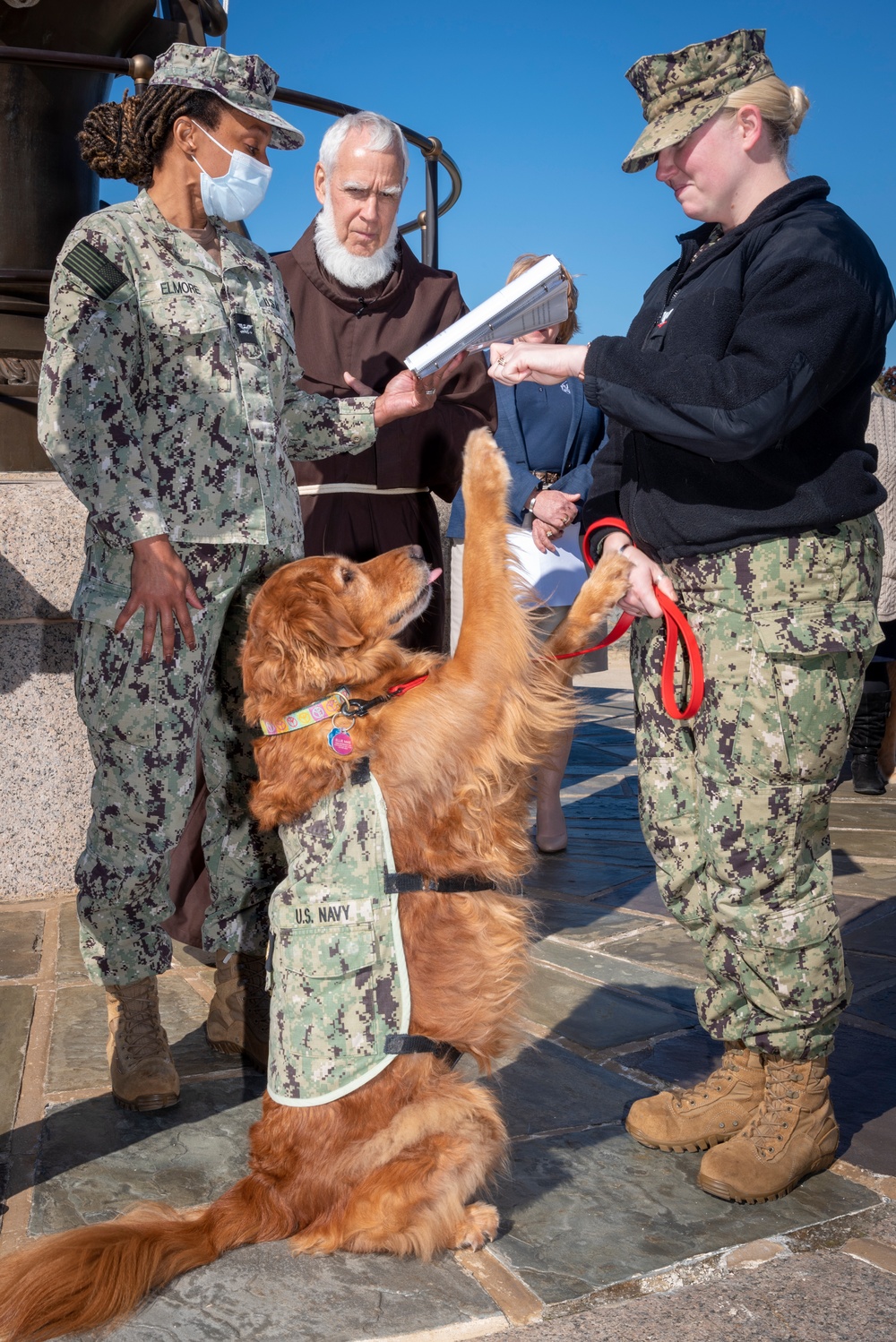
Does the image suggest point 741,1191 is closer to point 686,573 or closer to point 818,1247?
point 818,1247

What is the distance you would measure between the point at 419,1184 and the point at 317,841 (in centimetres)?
74

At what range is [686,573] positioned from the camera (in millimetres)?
2584

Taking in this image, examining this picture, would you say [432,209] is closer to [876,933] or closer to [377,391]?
[377,391]

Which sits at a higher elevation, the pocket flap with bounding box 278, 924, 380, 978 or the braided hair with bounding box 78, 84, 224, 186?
the braided hair with bounding box 78, 84, 224, 186

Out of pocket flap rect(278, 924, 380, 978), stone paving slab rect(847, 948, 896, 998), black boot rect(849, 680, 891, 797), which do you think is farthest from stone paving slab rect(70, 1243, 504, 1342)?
black boot rect(849, 680, 891, 797)

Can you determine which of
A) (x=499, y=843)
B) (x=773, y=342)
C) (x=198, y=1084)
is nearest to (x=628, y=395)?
(x=773, y=342)

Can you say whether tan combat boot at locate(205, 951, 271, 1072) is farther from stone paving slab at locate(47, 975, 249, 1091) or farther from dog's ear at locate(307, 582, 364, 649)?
dog's ear at locate(307, 582, 364, 649)

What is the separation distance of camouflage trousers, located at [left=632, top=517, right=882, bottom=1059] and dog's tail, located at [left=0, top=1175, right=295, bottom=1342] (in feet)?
3.84

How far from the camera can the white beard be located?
12.6 ft

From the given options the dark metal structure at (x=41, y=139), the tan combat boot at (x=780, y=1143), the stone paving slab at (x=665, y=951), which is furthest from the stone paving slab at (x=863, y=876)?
the dark metal structure at (x=41, y=139)

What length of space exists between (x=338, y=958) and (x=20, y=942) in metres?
2.44

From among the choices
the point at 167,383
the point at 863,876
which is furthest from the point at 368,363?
the point at 863,876

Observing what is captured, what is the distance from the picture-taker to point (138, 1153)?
2.77 m

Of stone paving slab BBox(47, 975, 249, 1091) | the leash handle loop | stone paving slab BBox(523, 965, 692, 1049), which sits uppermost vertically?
the leash handle loop
